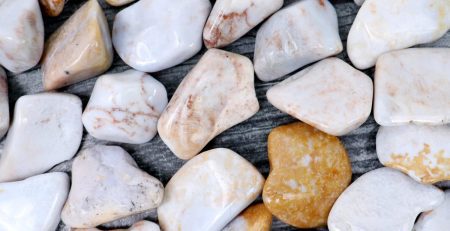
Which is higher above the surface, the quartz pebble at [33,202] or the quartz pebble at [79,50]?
the quartz pebble at [79,50]

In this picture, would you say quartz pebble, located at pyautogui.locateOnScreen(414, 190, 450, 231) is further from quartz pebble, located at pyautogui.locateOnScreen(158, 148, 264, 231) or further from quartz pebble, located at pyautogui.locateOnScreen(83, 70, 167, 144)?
quartz pebble, located at pyautogui.locateOnScreen(83, 70, 167, 144)

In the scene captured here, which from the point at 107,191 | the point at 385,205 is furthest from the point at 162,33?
the point at 385,205

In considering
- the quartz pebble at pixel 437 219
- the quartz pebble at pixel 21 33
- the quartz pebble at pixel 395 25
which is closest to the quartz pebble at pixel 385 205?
the quartz pebble at pixel 437 219

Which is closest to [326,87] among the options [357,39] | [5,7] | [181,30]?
[357,39]

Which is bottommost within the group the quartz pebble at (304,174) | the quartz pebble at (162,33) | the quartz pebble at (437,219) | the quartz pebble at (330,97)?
the quartz pebble at (437,219)

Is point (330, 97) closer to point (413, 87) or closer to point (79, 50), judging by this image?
point (413, 87)

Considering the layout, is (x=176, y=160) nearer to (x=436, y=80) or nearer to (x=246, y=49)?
(x=246, y=49)

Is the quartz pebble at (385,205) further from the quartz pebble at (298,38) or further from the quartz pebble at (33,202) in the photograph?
the quartz pebble at (33,202)
